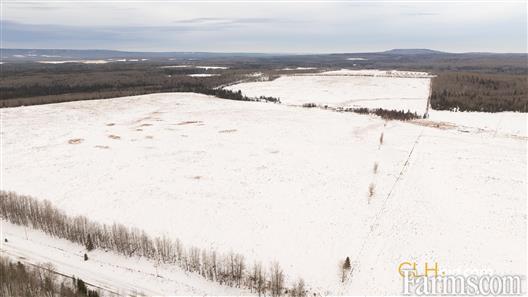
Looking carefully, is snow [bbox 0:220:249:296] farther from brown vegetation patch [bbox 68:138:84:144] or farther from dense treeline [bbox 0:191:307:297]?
brown vegetation patch [bbox 68:138:84:144]

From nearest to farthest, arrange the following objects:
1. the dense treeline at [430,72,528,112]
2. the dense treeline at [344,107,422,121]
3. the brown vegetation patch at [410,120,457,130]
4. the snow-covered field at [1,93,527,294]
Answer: the snow-covered field at [1,93,527,294] < the brown vegetation patch at [410,120,457,130] < the dense treeline at [344,107,422,121] < the dense treeline at [430,72,528,112]

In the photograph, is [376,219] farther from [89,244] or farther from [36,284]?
[36,284]

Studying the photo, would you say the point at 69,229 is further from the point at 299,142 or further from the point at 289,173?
the point at 299,142

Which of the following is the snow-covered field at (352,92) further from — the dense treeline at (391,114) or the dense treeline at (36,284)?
the dense treeline at (36,284)

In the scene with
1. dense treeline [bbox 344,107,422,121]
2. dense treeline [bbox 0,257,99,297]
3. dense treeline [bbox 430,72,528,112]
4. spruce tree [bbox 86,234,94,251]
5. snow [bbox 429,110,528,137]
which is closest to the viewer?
dense treeline [bbox 0,257,99,297]

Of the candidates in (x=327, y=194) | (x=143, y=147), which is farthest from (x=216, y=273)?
(x=143, y=147)

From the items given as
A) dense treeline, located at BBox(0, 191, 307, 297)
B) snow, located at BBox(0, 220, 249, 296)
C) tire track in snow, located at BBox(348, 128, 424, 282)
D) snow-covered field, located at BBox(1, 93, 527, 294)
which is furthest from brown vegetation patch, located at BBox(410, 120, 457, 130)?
snow, located at BBox(0, 220, 249, 296)

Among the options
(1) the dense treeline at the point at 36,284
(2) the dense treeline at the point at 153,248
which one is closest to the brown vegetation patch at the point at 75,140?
(2) the dense treeline at the point at 153,248
